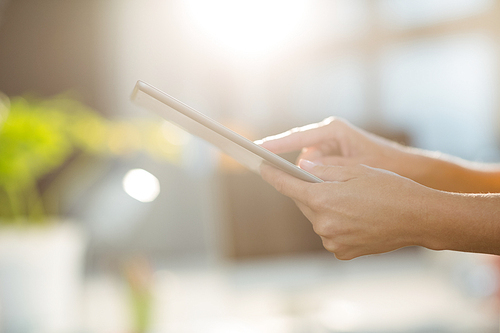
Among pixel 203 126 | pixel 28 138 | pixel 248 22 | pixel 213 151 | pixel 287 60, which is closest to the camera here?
pixel 203 126

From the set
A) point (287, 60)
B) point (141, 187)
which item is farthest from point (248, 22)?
point (141, 187)

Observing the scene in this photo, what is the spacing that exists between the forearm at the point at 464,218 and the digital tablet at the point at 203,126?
114mm

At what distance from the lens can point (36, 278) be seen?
761mm

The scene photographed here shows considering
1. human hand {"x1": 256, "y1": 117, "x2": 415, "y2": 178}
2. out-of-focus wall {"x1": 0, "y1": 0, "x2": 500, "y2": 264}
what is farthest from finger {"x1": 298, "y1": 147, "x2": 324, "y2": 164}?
out-of-focus wall {"x1": 0, "y1": 0, "x2": 500, "y2": 264}

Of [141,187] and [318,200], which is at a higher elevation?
[141,187]

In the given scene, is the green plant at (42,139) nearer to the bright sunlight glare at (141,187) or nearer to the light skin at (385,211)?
the bright sunlight glare at (141,187)

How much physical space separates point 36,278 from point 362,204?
0.67 meters

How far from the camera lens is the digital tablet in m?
0.35

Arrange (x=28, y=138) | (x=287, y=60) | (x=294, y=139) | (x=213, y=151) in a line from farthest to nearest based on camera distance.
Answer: (x=287, y=60) < (x=213, y=151) < (x=28, y=138) < (x=294, y=139)

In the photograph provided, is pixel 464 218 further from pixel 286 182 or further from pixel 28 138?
pixel 28 138

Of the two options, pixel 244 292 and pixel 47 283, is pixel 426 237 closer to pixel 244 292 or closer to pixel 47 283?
pixel 47 283

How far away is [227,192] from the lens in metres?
2.01

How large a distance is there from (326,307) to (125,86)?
191cm

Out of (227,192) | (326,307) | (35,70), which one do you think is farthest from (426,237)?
(35,70)
